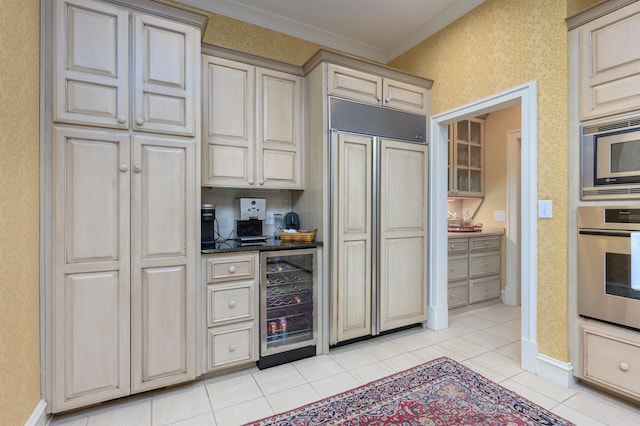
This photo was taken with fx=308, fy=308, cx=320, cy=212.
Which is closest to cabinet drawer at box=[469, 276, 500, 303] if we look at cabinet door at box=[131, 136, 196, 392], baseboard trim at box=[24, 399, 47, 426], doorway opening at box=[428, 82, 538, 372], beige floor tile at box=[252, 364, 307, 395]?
doorway opening at box=[428, 82, 538, 372]

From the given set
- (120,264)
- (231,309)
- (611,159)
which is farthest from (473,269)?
(120,264)

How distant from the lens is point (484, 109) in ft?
8.54

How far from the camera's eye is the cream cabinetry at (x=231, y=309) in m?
2.15

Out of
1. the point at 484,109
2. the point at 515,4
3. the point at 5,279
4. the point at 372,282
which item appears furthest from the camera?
the point at 372,282

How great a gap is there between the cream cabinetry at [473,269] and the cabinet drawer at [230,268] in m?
2.39

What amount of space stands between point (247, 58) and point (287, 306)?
203 cm

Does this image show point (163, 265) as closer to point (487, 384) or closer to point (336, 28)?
point (487, 384)

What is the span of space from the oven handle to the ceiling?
7.12ft

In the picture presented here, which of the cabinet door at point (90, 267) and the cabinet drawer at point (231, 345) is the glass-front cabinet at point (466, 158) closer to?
the cabinet drawer at point (231, 345)

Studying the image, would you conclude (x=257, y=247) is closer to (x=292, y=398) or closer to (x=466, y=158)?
(x=292, y=398)

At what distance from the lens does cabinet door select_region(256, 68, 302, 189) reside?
2.58 metres

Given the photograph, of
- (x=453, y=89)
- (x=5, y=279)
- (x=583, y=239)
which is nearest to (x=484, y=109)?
(x=453, y=89)

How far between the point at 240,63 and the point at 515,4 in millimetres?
2171

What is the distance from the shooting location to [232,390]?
207 cm
